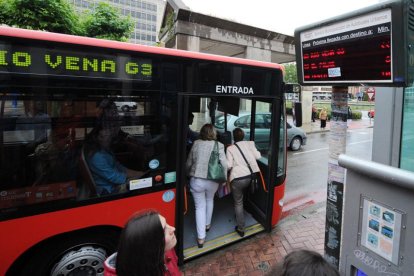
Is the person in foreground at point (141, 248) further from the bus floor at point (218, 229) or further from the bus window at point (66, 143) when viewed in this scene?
the bus floor at point (218, 229)

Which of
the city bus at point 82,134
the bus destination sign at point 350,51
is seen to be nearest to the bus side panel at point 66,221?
the city bus at point 82,134

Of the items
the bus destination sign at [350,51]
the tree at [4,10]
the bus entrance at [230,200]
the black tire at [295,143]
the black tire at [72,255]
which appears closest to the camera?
the bus destination sign at [350,51]

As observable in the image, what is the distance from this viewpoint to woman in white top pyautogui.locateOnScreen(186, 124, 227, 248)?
3.84m

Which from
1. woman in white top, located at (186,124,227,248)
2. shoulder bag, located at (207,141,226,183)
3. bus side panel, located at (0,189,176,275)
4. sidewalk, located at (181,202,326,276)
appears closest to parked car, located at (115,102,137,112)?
bus side panel, located at (0,189,176,275)

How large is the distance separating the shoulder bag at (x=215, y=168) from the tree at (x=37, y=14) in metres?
6.67

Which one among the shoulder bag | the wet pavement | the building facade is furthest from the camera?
the building facade

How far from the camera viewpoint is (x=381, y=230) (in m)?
1.77

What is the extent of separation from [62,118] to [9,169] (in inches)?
25.0

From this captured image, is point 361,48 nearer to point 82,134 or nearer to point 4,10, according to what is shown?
point 82,134

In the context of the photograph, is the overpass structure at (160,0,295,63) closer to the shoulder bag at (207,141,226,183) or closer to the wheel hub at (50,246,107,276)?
the shoulder bag at (207,141,226,183)

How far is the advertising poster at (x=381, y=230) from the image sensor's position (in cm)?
168

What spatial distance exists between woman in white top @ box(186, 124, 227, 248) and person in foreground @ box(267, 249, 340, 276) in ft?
8.63

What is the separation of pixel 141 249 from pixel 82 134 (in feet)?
5.69

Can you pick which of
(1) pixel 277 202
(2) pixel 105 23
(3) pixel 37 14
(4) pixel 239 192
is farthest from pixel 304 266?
(2) pixel 105 23
